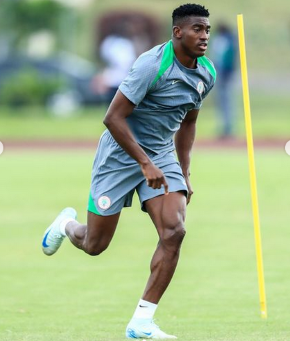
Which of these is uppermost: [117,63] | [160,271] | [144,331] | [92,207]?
[117,63]

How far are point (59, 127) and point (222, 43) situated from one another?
641 cm

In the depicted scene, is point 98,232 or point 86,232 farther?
point 86,232

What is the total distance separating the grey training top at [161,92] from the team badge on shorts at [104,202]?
51 cm

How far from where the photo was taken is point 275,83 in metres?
43.7

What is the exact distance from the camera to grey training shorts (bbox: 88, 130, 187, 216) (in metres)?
8.92

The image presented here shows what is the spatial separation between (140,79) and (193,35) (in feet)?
1.84

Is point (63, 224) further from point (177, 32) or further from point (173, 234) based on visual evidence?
point (177, 32)

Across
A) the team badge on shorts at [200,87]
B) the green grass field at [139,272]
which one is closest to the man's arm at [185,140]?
the team badge on shorts at [200,87]

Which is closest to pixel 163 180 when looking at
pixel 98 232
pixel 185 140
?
pixel 98 232

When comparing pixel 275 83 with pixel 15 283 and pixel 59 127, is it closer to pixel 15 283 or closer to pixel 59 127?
pixel 59 127

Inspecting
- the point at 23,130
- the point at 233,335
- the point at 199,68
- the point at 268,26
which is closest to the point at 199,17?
the point at 199,68

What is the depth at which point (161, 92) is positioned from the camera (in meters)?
8.74

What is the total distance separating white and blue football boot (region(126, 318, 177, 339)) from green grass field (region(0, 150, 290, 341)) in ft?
0.49

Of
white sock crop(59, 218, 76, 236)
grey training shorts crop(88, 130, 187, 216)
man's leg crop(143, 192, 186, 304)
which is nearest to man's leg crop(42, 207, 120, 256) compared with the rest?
white sock crop(59, 218, 76, 236)
